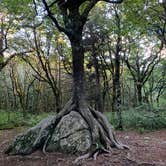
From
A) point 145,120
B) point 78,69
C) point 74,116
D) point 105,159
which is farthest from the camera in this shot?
point 145,120

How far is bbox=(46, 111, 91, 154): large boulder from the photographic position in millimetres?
8367

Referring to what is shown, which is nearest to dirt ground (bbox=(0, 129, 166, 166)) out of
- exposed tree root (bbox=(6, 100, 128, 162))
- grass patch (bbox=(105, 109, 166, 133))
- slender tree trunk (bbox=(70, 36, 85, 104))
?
exposed tree root (bbox=(6, 100, 128, 162))

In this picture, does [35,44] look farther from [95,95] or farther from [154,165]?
[154,165]

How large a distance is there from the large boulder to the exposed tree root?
135 millimetres

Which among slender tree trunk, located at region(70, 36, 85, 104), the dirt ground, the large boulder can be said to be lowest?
the dirt ground

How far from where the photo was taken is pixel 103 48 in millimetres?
23219

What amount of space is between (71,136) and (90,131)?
1.81ft

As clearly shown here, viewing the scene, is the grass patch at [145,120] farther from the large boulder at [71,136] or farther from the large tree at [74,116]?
the large boulder at [71,136]

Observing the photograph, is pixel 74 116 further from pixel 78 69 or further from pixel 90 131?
pixel 78 69

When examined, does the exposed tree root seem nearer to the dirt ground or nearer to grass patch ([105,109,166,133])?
the dirt ground

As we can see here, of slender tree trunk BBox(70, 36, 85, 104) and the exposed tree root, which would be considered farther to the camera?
slender tree trunk BBox(70, 36, 85, 104)

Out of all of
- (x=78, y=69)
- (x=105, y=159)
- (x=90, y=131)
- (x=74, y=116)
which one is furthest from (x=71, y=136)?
(x=78, y=69)

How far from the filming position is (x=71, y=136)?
8.53m

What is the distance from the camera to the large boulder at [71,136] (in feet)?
27.5
